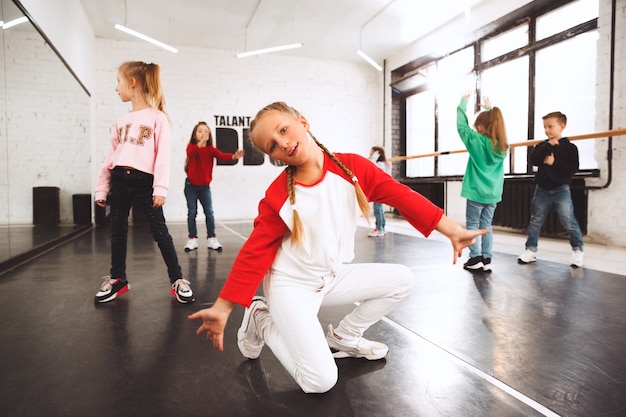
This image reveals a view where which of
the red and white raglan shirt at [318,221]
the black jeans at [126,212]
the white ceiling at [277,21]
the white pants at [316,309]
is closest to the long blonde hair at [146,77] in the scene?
the black jeans at [126,212]

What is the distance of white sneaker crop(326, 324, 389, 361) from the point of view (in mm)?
1394

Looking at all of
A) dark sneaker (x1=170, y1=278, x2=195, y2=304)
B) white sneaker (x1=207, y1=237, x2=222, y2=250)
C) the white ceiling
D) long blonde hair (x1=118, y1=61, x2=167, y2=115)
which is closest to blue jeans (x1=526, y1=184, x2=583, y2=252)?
dark sneaker (x1=170, y1=278, x2=195, y2=304)

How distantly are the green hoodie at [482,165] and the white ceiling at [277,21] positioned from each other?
3.77m

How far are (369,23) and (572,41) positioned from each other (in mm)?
3041

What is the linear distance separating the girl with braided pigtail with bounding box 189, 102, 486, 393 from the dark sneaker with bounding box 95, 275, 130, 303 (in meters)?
1.19

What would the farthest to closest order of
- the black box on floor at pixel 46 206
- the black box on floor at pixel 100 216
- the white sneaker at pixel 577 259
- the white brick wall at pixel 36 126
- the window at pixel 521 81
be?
the black box on floor at pixel 100 216 → the window at pixel 521 81 → the black box on floor at pixel 46 206 → the white brick wall at pixel 36 126 → the white sneaker at pixel 577 259

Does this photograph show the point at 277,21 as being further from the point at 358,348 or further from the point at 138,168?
the point at 358,348

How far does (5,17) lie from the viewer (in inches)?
122

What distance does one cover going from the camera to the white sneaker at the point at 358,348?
1.39 meters

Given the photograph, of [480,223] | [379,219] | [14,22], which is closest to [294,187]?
[480,223]

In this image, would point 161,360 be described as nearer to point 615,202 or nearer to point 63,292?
point 63,292

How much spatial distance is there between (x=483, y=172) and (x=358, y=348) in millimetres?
2004

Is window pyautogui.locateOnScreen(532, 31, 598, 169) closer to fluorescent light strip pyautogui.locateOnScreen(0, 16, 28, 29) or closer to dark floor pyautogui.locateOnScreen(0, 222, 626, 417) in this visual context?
dark floor pyautogui.locateOnScreen(0, 222, 626, 417)

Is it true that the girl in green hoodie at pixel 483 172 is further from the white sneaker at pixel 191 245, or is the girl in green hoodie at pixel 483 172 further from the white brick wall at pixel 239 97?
the white brick wall at pixel 239 97
